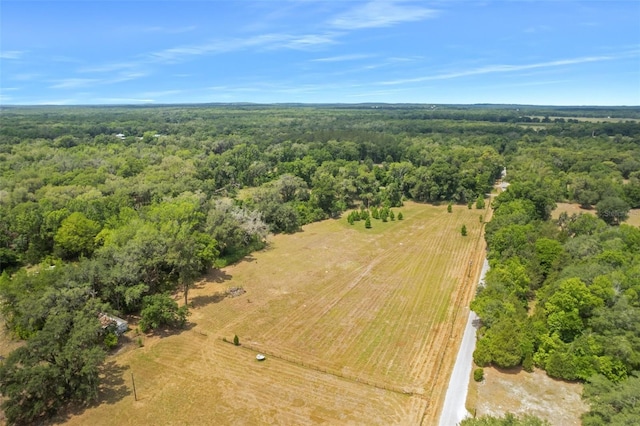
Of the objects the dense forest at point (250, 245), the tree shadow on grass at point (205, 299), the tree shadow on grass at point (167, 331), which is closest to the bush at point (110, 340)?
the dense forest at point (250, 245)

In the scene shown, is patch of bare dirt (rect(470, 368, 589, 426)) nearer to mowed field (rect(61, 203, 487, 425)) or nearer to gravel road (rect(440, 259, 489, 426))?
gravel road (rect(440, 259, 489, 426))

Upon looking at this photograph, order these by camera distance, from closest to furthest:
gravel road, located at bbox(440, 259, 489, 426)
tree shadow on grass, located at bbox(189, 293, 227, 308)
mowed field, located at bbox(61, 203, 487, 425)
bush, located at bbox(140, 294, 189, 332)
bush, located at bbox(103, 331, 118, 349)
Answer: gravel road, located at bbox(440, 259, 489, 426) < mowed field, located at bbox(61, 203, 487, 425) < bush, located at bbox(103, 331, 118, 349) < bush, located at bbox(140, 294, 189, 332) < tree shadow on grass, located at bbox(189, 293, 227, 308)

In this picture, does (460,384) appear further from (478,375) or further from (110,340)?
(110,340)

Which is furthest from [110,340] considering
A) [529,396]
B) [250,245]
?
[529,396]

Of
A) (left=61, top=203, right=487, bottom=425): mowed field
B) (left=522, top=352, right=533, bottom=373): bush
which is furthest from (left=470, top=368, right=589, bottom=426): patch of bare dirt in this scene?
(left=61, top=203, right=487, bottom=425): mowed field

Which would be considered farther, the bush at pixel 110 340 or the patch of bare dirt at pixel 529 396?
the bush at pixel 110 340

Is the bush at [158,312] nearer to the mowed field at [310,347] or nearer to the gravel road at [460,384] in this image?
the mowed field at [310,347]

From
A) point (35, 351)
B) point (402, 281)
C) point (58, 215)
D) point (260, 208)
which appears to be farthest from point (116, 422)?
point (260, 208)
